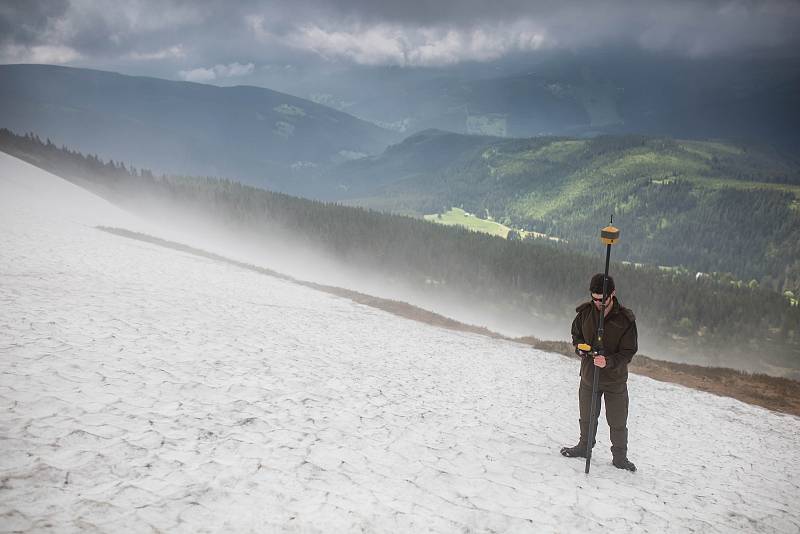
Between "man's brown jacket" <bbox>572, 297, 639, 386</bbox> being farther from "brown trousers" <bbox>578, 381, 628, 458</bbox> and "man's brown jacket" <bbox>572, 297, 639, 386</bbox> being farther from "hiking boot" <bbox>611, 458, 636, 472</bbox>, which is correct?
"hiking boot" <bbox>611, 458, 636, 472</bbox>

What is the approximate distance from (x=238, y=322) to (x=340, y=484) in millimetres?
11768

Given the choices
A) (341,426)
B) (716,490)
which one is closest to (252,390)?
(341,426)

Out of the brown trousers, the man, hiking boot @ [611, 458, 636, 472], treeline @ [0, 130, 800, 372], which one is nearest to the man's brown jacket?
the man

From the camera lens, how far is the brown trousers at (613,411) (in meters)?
9.73

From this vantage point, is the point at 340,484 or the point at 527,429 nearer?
the point at 340,484

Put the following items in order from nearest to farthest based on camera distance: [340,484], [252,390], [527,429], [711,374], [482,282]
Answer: [340,484] < [252,390] < [527,429] < [711,374] < [482,282]

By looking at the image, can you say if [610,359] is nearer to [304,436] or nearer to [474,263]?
[304,436]

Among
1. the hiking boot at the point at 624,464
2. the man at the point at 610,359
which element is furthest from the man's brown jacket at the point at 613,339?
the hiking boot at the point at 624,464

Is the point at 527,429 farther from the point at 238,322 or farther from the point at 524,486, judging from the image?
the point at 238,322

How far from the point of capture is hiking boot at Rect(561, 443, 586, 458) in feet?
33.9

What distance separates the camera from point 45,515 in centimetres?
566

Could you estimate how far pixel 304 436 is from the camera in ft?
30.2

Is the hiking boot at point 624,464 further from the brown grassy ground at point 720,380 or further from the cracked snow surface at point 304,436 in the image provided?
the brown grassy ground at point 720,380

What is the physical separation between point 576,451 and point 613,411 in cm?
138
